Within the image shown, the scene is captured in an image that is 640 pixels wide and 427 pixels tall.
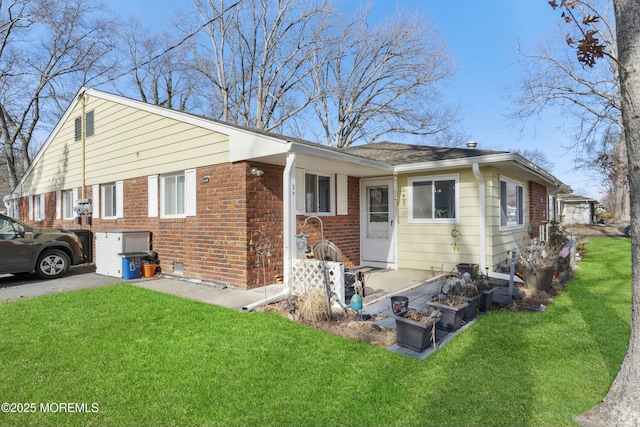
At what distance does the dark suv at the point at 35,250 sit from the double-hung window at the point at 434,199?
26.5 ft

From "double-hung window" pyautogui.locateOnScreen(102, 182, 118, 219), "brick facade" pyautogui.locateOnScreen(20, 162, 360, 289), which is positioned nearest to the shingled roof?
"brick facade" pyautogui.locateOnScreen(20, 162, 360, 289)

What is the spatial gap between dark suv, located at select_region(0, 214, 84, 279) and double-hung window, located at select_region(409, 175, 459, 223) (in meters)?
8.06

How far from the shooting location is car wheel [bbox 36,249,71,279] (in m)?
7.86

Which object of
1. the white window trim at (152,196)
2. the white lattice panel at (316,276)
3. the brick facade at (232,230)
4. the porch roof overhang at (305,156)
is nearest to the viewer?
the white lattice panel at (316,276)

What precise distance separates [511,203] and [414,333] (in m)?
6.70

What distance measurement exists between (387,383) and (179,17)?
73.4 ft

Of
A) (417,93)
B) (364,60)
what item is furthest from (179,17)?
(417,93)

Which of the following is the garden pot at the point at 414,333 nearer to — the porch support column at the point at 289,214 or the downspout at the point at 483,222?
the porch support column at the point at 289,214

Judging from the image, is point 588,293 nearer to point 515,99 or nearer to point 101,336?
point 101,336

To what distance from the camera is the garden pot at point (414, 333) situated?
371 cm

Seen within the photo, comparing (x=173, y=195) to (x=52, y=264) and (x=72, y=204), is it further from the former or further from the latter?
(x=72, y=204)

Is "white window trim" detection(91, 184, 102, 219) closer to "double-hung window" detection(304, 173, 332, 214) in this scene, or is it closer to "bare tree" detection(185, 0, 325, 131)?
"double-hung window" detection(304, 173, 332, 214)

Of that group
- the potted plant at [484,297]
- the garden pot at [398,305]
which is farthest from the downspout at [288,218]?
the potted plant at [484,297]

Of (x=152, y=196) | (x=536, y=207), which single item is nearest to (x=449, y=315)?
(x=152, y=196)
